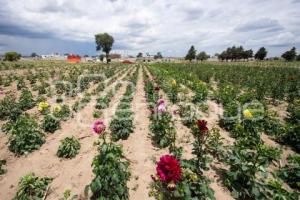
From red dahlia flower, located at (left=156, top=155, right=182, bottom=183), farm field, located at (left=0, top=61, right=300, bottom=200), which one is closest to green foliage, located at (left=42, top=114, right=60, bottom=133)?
farm field, located at (left=0, top=61, right=300, bottom=200)

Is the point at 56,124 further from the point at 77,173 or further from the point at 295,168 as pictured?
the point at 295,168

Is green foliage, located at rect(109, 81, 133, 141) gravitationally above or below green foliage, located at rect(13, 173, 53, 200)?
above

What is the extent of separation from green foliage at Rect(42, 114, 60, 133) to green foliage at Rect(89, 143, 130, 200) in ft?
14.2

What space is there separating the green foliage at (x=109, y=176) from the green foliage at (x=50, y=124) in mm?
4342

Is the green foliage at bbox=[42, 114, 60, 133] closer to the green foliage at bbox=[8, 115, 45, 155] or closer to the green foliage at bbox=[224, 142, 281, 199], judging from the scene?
the green foliage at bbox=[8, 115, 45, 155]

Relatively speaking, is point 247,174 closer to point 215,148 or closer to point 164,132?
point 215,148

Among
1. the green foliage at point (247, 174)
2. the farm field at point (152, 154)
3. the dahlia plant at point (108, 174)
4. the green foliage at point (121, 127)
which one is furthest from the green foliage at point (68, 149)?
the green foliage at point (247, 174)

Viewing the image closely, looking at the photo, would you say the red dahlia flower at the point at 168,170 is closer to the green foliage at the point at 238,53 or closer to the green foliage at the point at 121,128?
the green foliage at the point at 121,128

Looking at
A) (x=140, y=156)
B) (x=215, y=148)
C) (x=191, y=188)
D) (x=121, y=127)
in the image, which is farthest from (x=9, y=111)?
(x=191, y=188)

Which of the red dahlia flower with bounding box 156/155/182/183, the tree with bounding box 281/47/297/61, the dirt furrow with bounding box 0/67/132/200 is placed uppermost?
the tree with bounding box 281/47/297/61

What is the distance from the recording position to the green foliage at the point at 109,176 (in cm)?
377

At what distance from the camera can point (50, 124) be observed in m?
7.56

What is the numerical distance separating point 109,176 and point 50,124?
4.68 m

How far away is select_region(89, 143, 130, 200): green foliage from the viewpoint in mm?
3766
